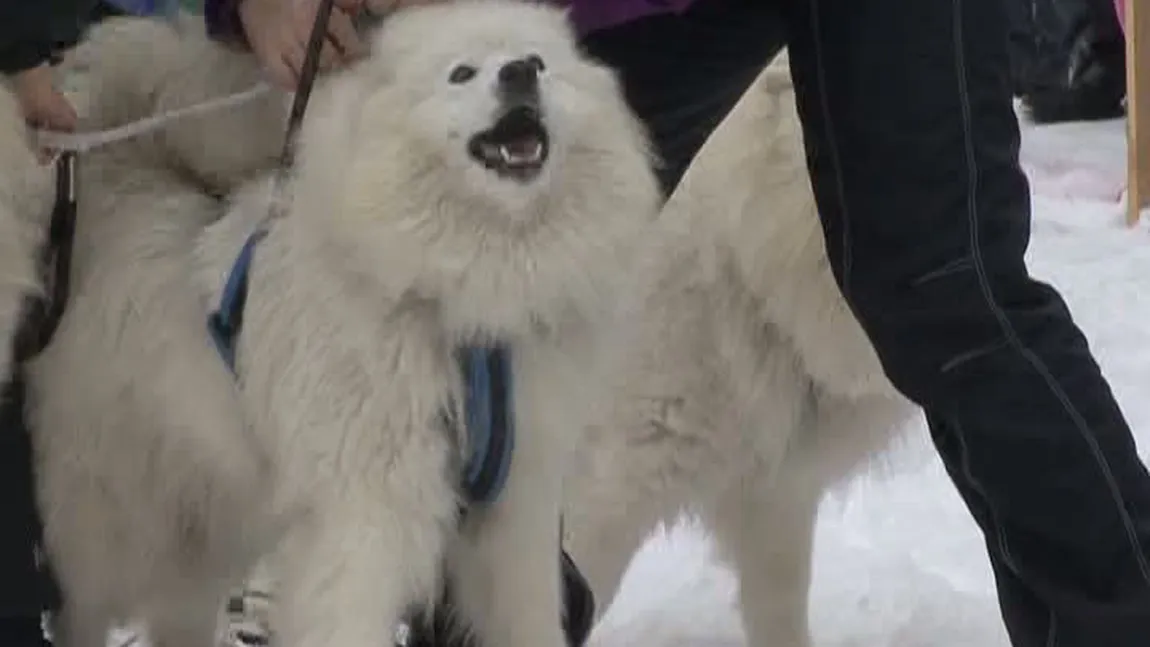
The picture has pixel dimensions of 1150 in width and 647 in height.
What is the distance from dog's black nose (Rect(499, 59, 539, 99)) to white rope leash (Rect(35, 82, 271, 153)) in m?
0.35

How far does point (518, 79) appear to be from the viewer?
1.54 metres

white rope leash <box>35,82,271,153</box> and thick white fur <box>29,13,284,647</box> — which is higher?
white rope leash <box>35,82,271,153</box>

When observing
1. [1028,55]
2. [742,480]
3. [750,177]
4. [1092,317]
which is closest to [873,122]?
[750,177]

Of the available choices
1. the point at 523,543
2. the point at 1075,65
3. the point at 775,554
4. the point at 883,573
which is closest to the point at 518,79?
the point at 523,543

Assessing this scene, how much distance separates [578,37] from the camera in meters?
1.79

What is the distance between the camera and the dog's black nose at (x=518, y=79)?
153cm

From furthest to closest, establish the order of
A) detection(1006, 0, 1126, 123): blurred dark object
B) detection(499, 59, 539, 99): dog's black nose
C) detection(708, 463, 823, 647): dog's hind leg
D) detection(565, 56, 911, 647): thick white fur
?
detection(1006, 0, 1126, 123): blurred dark object < detection(708, 463, 823, 647): dog's hind leg < detection(565, 56, 911, 647): thick white fur < detection(499, 59, 539, 99): dog's black nose

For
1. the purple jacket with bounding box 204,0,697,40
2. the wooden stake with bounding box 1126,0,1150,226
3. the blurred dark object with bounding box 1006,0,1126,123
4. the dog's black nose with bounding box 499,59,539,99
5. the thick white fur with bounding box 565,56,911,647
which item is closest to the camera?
the dog's black nose with bounding box 499,59,539,99

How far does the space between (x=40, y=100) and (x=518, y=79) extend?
0.50 m

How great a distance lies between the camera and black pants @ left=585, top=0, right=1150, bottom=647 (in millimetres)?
1632

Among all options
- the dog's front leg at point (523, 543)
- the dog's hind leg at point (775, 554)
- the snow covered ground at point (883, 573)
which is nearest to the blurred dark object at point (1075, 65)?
the snow covered ground at point (883, 573)

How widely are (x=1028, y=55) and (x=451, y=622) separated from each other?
170 inches

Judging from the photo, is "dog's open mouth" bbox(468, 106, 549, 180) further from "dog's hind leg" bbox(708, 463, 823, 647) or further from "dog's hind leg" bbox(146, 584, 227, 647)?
"dog's hind leg" bbox(708, 463, 823, 647)

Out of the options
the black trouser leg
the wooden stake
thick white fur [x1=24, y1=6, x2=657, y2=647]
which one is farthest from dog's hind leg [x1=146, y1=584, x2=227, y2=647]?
the wooden stake
